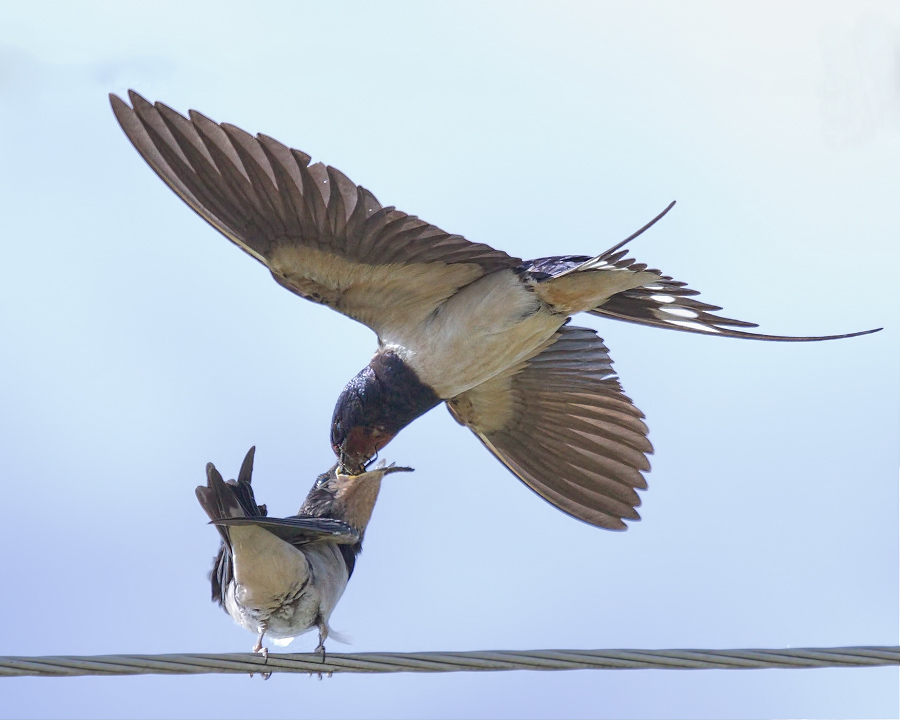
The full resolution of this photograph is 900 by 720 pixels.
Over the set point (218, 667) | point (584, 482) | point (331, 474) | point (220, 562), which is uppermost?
point (584, 482)

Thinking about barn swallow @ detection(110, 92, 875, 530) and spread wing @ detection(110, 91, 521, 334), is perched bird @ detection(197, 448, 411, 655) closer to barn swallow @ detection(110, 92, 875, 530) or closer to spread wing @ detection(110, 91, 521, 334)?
barn swallow @ detection(110, 92, 875, 530)

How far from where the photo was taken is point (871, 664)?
297 cm

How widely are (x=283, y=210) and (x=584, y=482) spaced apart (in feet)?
6.81

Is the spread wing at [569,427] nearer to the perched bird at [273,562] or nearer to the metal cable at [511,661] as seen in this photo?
the perched bird at [273,562]

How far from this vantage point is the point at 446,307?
16.8ft

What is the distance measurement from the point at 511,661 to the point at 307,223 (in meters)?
2.11

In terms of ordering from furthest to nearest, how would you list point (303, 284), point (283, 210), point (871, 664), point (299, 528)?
point (303, 284) → point (283, 210) → point (299, 528) → point (871, 664)

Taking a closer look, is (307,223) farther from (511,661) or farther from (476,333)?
(511,661)

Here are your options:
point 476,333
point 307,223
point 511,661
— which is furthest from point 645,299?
point 511,661

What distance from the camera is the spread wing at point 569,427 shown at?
5.77m

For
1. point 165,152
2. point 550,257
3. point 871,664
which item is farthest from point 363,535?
point 871,664

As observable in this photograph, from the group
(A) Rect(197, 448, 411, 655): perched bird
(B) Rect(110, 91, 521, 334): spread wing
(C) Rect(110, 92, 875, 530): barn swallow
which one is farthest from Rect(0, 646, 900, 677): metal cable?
(B) Rect(110, 91, 521, 334): spread wing

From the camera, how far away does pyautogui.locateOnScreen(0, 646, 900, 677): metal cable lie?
2918 millimetres

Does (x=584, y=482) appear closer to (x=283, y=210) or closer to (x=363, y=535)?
(x=363, y=535)
